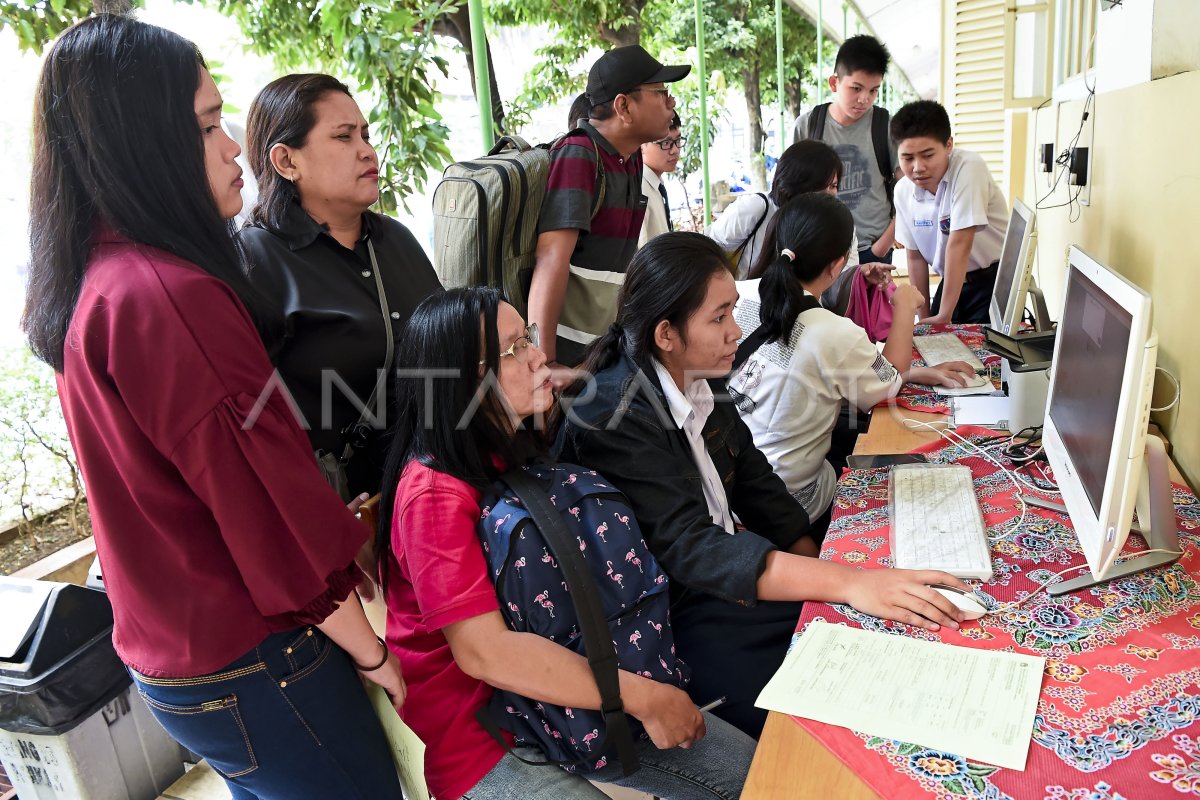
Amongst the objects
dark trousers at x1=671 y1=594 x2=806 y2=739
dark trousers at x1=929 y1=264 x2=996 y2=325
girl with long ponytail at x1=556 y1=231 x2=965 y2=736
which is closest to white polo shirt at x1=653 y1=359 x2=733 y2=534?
girl with long ponytail at x1=556 y1=231 x2=965 y2=736

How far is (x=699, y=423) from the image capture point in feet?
5.72

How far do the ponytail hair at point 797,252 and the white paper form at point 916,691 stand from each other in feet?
3.66

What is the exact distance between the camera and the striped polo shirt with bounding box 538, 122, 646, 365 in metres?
2.28

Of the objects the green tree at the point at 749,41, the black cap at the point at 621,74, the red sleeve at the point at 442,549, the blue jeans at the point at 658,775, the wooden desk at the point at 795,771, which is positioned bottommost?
the blue jeans at the point at 658,775

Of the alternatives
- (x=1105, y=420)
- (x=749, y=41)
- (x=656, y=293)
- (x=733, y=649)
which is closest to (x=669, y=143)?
(x=656, y=293)

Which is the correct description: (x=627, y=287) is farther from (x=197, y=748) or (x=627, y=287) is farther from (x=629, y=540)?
(x=197, y=748)

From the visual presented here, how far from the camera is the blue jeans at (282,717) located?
113cm

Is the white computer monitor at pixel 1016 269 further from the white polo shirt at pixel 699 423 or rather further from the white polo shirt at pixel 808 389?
the white polo shirt at pixel 699 423

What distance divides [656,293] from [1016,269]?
1.40 m

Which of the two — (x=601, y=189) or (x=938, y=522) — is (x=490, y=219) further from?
(x=938, y=522)

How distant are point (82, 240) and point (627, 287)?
99 centimetres

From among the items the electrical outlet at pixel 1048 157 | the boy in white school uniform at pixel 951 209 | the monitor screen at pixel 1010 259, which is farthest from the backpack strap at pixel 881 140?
the monitor screen at pixel 1010 259

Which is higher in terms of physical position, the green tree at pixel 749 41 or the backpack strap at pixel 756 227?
the green tree at pixel 749 41

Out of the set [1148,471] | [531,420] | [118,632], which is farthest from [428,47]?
[1148,471]
